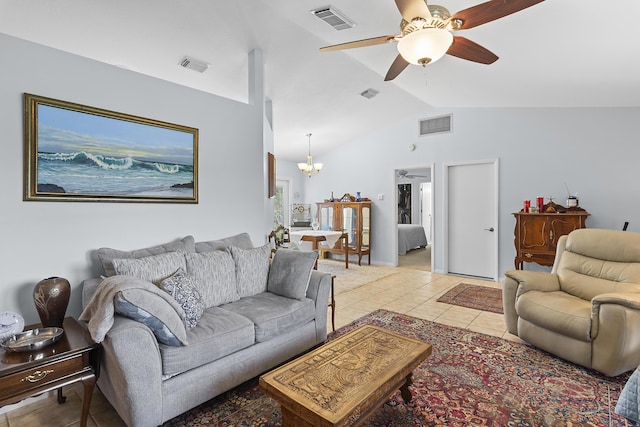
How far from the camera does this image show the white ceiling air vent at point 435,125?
5.63m

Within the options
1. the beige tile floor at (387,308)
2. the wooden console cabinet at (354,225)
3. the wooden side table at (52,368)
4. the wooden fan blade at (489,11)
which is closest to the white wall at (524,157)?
the wooden console cabinet at (354,225)

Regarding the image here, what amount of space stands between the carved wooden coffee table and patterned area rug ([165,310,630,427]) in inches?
8.4

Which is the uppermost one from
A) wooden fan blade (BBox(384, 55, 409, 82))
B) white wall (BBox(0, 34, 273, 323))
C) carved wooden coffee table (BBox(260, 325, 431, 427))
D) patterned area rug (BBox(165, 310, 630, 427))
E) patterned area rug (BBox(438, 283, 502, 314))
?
wooden fan blade (BBox(384, 55, 409, 82))

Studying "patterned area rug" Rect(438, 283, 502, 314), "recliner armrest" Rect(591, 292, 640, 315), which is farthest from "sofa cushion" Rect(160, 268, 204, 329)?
"patterned area rug" Rect(438, 283, 502, 314)

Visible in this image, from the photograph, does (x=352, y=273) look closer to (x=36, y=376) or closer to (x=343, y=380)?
(x=343, y=380)

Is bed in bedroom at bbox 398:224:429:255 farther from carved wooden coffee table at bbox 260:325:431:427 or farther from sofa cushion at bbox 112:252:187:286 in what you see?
sofa cushion at bbox 112:252:187:286

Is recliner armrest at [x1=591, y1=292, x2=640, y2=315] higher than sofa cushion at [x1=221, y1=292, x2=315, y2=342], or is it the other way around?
recliner armrest at [x1=591, y1=292, x2=640, y2=315]

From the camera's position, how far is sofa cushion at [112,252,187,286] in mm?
2182

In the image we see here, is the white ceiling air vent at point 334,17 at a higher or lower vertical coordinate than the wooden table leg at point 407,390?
higher

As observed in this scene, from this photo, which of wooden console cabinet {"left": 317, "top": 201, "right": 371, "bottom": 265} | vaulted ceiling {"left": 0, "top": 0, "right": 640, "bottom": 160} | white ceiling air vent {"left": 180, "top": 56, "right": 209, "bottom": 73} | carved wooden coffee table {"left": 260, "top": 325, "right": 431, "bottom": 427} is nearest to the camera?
carved wooden coffee table {"left": 260, "top": 325, "right": 431, "bottom": 427}

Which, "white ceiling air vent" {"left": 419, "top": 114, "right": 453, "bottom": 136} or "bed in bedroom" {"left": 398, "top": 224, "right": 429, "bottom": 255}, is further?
"bed in bedroom" {"left": 398, "top": 224, "right": 429, "bottom": 255}

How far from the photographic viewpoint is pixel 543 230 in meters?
4.43

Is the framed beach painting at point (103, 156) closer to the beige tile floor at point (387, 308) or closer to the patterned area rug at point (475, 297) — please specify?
the beige tile floor at point (387, 308)

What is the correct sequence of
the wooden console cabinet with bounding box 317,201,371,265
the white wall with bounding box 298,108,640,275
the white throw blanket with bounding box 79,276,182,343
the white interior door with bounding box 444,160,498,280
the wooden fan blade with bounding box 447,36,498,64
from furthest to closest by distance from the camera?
the wooden console cabinet with bounding box 317,201,371,265 → the white interior door with bounding box 444,160,498,280 → the white wall with bounding box 298,108,640,275 → the wooden fan blade with bounding box 447,36,498,64 → the white throw blanket with bounding box 79,276,182,343
